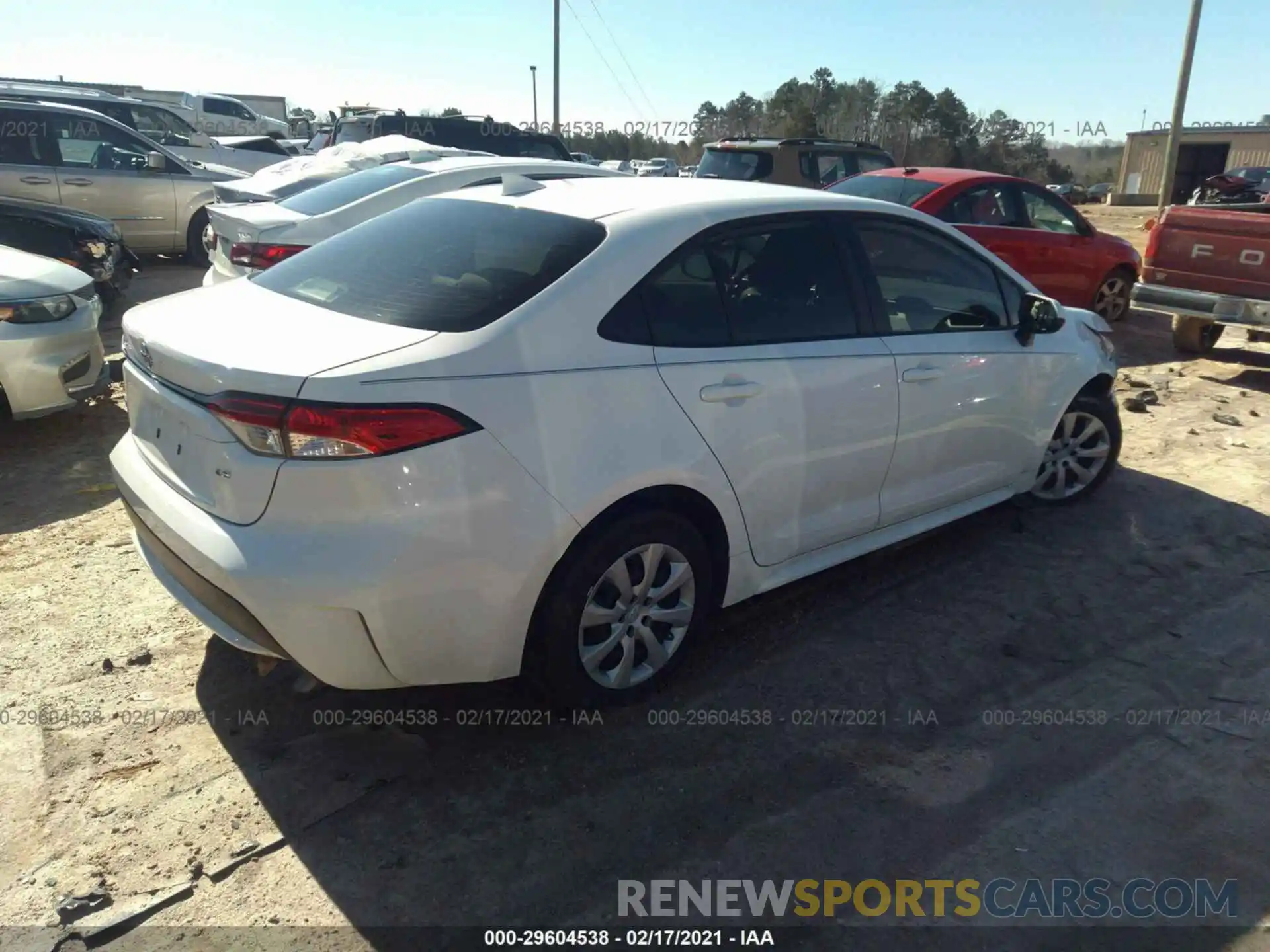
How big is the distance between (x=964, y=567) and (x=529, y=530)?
256 cm

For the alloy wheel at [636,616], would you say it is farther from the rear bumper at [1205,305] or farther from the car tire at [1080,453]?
the rear bumper at [1205,305]

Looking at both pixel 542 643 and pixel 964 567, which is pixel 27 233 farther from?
pixel 964 567

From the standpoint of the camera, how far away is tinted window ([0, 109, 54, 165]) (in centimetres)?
1027

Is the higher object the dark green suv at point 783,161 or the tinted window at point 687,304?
the dark green suv at point 783,161

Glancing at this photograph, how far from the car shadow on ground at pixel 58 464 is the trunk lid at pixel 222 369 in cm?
196

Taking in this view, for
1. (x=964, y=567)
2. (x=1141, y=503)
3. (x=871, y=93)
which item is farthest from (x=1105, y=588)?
(x=871, y=93)

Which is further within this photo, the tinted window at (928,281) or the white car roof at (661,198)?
the tinted window at (928,281)

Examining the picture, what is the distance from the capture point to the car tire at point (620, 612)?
9.39 ft

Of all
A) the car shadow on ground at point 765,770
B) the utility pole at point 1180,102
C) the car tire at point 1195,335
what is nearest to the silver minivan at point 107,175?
the car shadow on ground at point 765,770

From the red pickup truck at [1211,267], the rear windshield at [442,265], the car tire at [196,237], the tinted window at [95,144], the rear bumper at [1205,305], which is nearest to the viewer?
the rear windshield at [442,265]

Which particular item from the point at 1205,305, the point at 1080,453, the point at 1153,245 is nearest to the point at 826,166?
the point at 1153,245

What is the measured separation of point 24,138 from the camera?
10391 mm

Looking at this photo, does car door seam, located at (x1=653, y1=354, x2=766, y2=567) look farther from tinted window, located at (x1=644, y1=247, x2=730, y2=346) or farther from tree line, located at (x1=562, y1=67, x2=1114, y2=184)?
tree line, located at (x1=562, y1=67, x2=1114, y2=184)

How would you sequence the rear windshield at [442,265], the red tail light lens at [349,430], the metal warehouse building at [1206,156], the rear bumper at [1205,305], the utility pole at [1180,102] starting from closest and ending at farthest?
the red tail light lens at [349,430]
the rear windshield at [442,265]
the rear bumper at [1205,305]
the utility pole at [1180,102]
the metal warehouse building at [1206,156]
